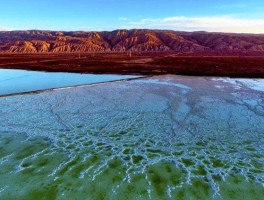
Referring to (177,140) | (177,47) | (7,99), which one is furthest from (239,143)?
(177,47)

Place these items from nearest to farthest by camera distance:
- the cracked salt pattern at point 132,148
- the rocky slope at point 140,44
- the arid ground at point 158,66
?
the cracked salt pattern at point 132,148, the arid ground at point 158,66, the rocky slope at point 140,44

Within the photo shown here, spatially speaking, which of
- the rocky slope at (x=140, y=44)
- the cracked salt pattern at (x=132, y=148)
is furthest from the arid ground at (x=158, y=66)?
the rocky slope at (x=140, y=44)

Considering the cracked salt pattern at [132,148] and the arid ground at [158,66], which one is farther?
the arid ground at [158,66]

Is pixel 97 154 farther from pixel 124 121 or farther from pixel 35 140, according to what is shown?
pixel 124 121

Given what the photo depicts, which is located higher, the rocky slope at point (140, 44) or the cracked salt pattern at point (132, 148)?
the cracked salt pattern at point (132, 148)

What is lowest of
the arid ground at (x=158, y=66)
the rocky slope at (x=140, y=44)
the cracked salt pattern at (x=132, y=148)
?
the rocky slope at (x=140, y=44)

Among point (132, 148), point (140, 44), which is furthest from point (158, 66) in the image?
point (140, 44)

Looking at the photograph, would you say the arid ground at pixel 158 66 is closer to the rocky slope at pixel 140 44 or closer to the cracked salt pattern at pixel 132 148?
the cracked salt pattern at pixel 132 148

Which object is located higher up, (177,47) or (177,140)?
(177,140)

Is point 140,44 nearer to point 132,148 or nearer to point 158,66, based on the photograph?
point 158,66
